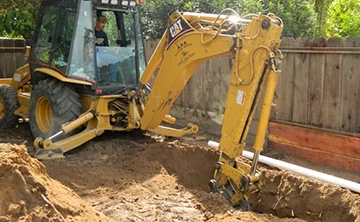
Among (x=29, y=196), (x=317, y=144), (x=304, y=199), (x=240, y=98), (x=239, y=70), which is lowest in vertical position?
(x=304, y=199)

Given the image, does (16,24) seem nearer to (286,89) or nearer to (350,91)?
(286,89)

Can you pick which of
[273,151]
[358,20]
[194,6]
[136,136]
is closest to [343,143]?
[273,151]

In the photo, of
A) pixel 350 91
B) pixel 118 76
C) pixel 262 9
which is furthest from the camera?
pixel 262 9

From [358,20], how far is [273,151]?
7.15 metres

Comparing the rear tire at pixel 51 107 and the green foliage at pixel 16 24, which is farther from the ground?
the green foliage at pixel 16 24

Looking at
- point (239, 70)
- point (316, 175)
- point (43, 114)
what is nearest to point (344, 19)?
point (316, 175)

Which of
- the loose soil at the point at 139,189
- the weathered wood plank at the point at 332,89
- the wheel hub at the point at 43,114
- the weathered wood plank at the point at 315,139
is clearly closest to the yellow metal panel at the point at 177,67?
the loose soil at the point at 139,189

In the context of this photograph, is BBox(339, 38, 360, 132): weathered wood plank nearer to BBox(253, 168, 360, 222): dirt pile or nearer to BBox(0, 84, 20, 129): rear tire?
BBox(253, 168, 360, 222): dirt pile

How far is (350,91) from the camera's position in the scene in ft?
21.6

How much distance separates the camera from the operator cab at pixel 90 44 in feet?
23.8

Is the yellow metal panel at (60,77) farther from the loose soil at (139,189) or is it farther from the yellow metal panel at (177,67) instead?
the yellow metal panel at (177,67)

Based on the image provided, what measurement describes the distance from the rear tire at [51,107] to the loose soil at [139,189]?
0.54 metres

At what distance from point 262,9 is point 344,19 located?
12.3 ft

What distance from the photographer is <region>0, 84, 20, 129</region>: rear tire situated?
8828mm
